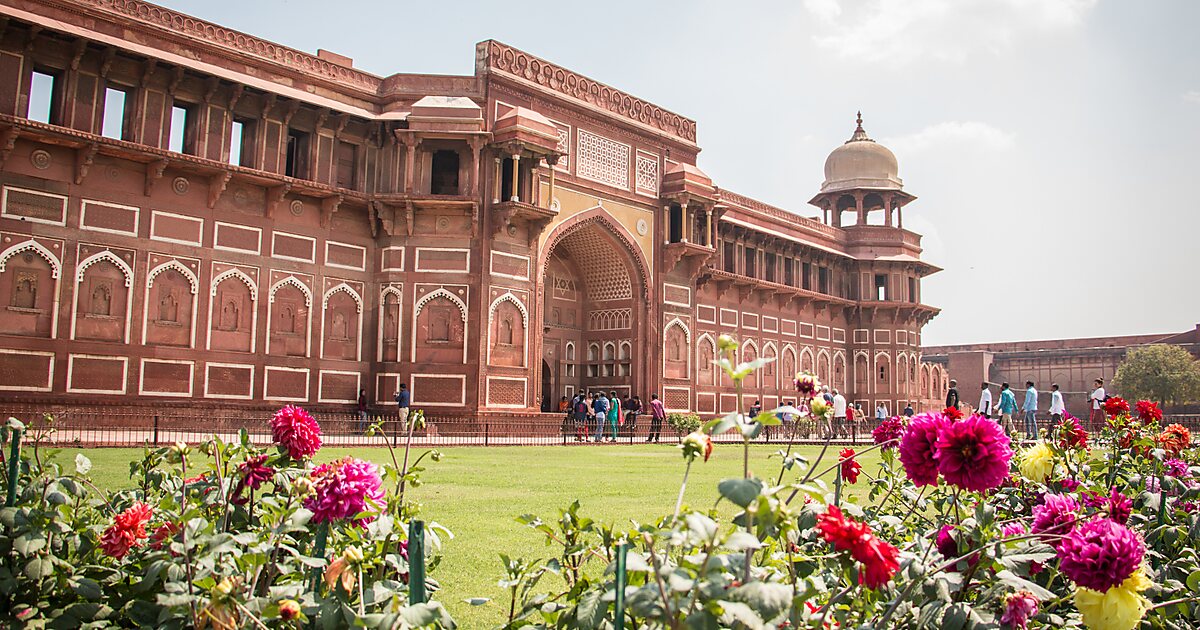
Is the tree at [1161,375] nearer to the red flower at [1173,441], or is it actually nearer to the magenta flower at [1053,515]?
the red flower at [1173,441]

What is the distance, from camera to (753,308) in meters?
27.0

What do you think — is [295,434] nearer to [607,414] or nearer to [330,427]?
[330,427]

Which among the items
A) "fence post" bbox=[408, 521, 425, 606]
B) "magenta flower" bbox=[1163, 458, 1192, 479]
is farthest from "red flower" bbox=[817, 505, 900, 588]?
"magenta flower" bbox=[1163, 458, 1192, 479]

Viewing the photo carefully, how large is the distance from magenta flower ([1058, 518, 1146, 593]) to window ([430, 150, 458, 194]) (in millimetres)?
17897

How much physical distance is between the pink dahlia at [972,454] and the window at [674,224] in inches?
833

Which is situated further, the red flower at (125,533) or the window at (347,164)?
the window at (347,164)

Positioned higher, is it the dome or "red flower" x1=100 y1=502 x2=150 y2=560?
the dome

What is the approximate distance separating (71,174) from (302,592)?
14.6 m

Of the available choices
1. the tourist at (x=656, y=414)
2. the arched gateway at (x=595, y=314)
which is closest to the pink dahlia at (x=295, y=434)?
the tourist at (x=656, y=414)

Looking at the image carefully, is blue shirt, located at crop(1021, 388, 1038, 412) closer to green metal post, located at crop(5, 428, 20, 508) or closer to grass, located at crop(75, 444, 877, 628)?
grass, located at crop(75, 444, 877, 628)

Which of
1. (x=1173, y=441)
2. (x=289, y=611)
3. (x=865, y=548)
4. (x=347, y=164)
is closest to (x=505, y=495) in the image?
(x=1173, y=441)

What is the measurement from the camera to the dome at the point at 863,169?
3123cm

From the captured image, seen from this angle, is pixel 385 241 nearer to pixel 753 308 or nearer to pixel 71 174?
pixel 71 174

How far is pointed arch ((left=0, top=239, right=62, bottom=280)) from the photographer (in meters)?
13.6
